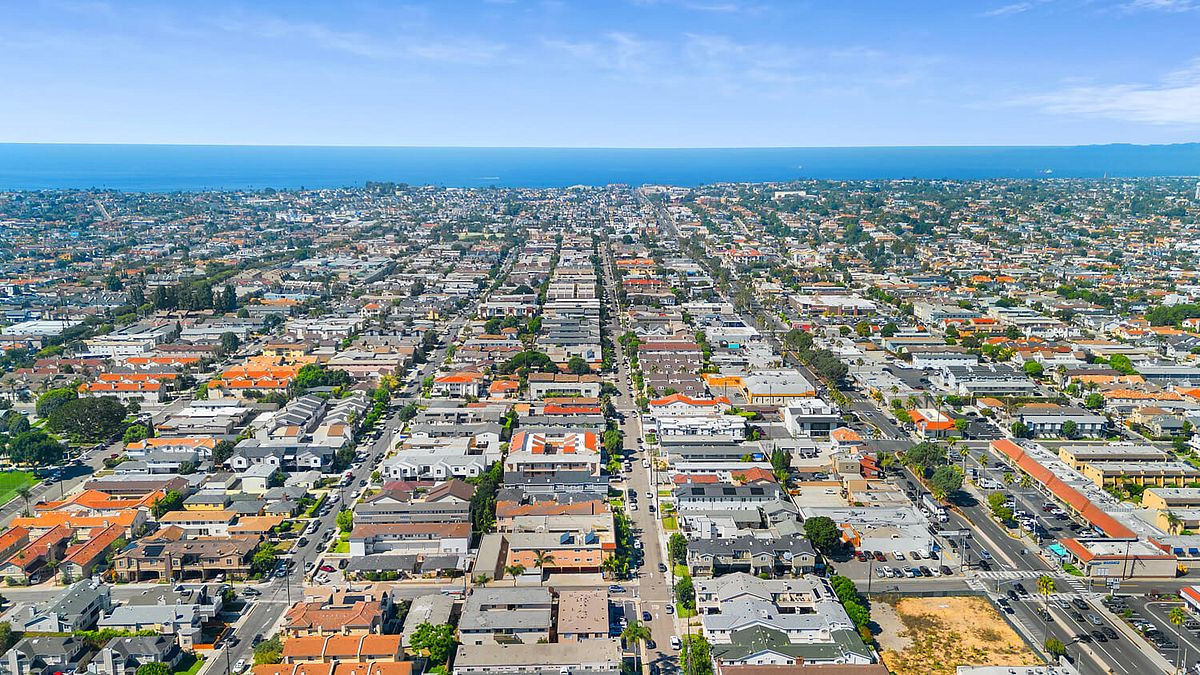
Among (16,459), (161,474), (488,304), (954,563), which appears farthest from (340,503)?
(488,304)

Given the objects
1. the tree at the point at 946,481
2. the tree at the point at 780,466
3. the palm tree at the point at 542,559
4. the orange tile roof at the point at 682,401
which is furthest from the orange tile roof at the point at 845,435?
the palm tree at the point at 542,559

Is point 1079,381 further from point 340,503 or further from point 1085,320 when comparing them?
point 340,503

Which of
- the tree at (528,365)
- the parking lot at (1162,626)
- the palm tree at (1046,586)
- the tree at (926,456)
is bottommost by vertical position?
the parking lot at (1162,626)

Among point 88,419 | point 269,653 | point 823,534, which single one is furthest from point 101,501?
point 823,534

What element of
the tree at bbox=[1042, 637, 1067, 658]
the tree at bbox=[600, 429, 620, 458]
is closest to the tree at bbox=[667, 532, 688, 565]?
the tree at bbox=[600, 429, 620, 458]

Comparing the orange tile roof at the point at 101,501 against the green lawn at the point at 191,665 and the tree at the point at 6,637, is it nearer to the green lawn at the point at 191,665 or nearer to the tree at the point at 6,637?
the tree at the point at 6,637

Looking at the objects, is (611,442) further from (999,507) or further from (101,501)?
(101,501)
